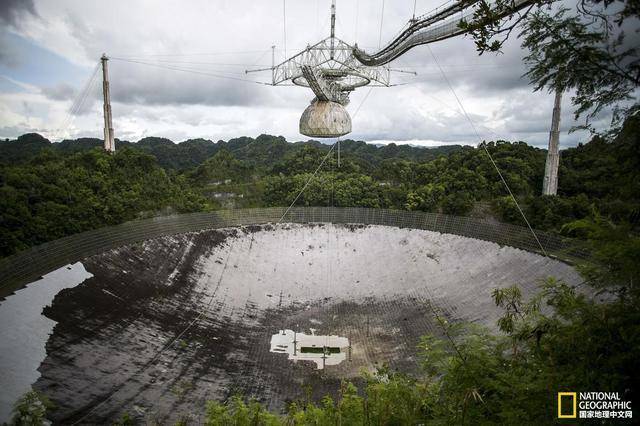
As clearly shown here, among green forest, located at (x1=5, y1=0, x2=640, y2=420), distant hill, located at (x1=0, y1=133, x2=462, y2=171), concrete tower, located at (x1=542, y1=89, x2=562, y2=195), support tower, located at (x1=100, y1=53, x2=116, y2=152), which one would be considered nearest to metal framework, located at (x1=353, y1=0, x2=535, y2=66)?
green forest, located at (x1=5, y1=0, x2=640, y2=420)

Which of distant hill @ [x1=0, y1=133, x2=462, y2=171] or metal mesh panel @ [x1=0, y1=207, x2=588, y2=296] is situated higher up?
distant hill @ [x1=0, y1=133, x2=462, y2=171]

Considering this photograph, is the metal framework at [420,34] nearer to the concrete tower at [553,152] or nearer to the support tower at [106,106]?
the concrete tower at [553,152]

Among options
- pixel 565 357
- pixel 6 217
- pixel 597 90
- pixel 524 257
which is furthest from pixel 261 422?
pixel 6 217

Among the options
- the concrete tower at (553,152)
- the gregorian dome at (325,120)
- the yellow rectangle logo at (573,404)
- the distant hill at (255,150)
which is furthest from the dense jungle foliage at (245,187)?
the distant hill at (255,150)

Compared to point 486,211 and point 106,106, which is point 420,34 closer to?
point 486,211

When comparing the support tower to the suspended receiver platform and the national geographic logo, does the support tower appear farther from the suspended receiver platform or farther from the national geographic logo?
the national geographic logo

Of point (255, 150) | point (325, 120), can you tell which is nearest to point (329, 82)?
point (325, 120)
